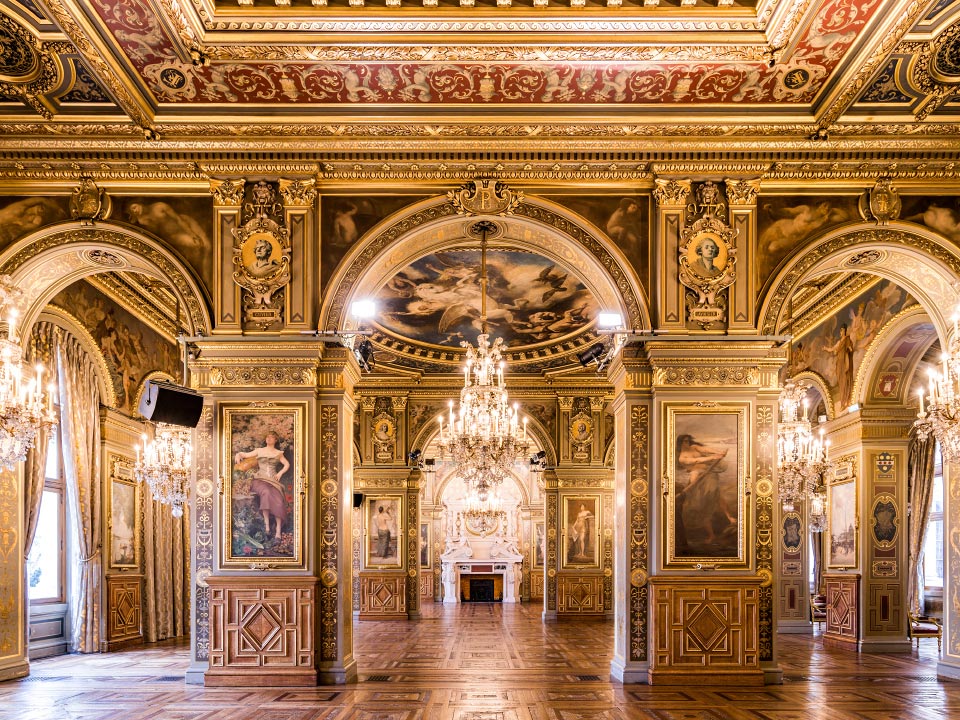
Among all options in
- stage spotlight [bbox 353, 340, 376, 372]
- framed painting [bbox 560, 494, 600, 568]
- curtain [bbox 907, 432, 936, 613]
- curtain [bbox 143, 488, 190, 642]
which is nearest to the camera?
curtain [bbox 143, 488, 190, 642]

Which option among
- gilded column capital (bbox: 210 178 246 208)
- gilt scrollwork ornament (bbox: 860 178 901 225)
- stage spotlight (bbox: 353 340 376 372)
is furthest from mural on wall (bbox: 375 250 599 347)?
gilt scrollwork ornament (bbox: 860 178 901 225)

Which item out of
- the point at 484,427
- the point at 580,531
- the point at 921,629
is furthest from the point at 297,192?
the point at 580,531

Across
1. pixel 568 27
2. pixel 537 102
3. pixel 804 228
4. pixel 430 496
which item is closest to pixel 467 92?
pixel 537 102

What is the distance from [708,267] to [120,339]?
32.7ft

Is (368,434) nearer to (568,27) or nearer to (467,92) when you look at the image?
(467,92)

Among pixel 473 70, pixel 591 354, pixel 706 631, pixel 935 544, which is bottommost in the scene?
pixel 935 544

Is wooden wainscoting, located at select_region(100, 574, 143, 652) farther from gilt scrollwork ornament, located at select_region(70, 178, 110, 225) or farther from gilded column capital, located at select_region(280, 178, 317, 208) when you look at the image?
gilded column capital, located at select_region(280, 178, 317, 208)

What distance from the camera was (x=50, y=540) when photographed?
1457cm

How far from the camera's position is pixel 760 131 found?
10.7 metres

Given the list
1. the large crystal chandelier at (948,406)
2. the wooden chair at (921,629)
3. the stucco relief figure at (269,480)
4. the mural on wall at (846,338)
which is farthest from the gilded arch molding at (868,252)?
the wooden chair at (921,629)

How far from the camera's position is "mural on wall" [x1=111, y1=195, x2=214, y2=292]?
1092 cm

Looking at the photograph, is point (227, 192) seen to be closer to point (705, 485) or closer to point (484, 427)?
point (484, 427)

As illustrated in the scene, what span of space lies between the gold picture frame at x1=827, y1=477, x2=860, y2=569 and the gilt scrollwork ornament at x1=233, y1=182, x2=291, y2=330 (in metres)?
10.00

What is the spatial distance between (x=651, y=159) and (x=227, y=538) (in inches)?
259
